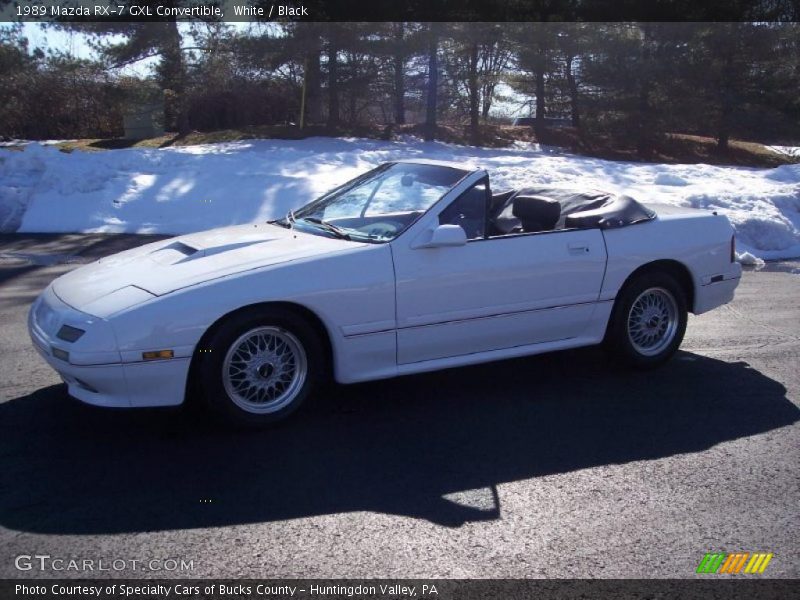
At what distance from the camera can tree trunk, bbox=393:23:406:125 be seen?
23.2 meters

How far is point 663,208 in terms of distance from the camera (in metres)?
6.77

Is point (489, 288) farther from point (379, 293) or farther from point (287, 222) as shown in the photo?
point (287, 222)

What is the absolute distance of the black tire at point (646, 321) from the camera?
19.5 feet

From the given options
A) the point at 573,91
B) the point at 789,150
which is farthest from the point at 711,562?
the point at 789,150

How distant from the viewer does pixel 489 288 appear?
5320 millimetres

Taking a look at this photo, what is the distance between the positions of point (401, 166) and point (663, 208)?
2.20 metres

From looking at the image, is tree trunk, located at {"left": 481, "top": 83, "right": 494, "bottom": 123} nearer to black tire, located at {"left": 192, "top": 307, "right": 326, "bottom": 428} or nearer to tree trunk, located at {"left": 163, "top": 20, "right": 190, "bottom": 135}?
tree trunk, located at {"left": 163, "top": 20, "right": 190, "bottom": 135}

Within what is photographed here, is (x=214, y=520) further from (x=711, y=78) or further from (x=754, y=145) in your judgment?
(x=754, y=145)

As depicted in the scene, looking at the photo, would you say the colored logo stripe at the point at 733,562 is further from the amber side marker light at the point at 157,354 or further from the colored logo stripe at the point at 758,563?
the amber side marker light at the point at 157,354

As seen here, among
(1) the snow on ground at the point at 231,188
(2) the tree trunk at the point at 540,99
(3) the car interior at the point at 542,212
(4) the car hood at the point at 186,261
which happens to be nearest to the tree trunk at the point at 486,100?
(2) the tree trunk at the point at 540,99

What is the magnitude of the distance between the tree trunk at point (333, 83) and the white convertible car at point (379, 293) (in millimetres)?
17906

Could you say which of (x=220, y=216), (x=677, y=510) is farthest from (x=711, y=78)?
(x=677, y=510)

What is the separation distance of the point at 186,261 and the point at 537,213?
8.14ft
